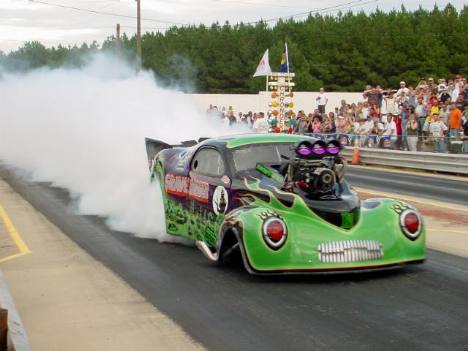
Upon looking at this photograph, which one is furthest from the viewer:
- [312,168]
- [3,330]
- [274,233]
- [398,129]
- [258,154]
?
[398,129]

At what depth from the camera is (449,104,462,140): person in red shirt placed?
72.8 ft

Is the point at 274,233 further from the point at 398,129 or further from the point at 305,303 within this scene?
the point at 398,129

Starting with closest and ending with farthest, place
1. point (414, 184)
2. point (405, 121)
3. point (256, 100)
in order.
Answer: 1. point (414, 184)
2. point (405, 121)
3. point (256, 100)

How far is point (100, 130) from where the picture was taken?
62.7 ft

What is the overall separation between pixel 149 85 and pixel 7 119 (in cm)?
852

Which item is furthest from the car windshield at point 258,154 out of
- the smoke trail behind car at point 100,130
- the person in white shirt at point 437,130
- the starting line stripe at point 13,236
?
the person in white shirt at point 437,130

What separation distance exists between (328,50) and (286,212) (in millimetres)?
89715

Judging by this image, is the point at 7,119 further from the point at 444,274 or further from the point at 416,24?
the point at 416,24

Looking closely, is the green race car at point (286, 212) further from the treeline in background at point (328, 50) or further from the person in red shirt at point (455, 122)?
the treeline in background at point (328, 50)

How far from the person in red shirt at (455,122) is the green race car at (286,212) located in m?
13.4

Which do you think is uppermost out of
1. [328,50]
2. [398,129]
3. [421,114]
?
[328,50]

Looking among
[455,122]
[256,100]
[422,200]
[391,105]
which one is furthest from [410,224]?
[256,100]

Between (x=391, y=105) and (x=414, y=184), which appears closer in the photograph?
(x=414, y=184)

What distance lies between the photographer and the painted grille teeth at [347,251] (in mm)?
8008
